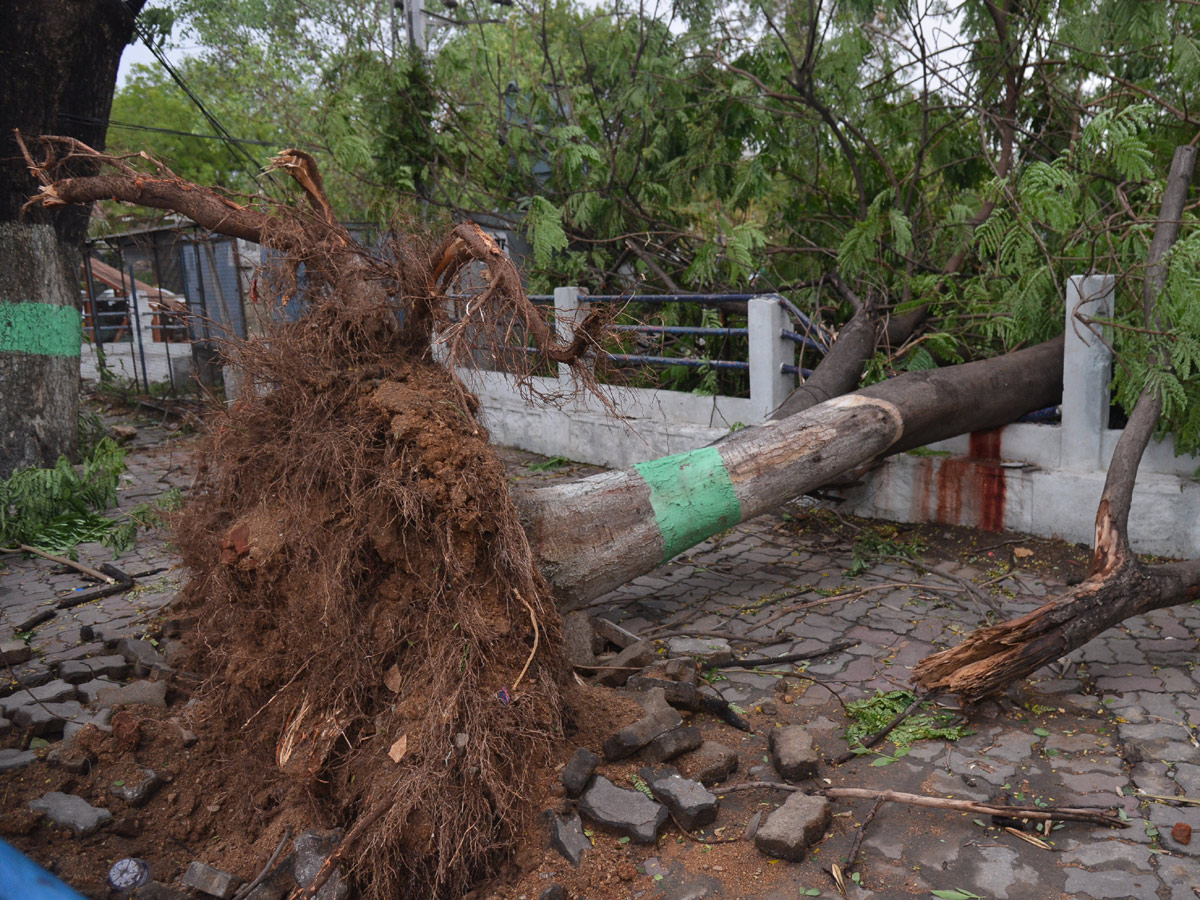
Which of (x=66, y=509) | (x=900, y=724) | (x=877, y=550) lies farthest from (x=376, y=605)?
(x=66, y=509)

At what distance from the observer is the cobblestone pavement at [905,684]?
2602 mm

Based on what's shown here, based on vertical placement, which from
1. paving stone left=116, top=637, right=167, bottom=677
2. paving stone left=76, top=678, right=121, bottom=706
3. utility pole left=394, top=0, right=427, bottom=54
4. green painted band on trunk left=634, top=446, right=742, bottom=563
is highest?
utility pole left=394, top=0, right=427, bottom=54

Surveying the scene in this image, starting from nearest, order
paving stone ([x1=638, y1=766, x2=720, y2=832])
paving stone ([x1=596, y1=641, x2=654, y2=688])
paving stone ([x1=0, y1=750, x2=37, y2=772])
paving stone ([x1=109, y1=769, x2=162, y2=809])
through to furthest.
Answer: paving stone ([x1=638, y1=766, x2=720, y2=832]), paving stone ([x1=109, y1=769, x2=162, y2=809]), paving stone ([x1=0, y1=750, x2=37, y2=772]), paving stone ([x1=596, y1=641, x2=654, y2=688])

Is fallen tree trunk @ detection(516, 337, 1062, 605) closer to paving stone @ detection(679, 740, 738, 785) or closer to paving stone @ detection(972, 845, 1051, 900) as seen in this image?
paving stone @ detection(679, 740, 738, 785)

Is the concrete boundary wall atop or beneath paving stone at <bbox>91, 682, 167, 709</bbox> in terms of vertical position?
atop

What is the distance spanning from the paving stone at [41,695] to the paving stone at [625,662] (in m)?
2.42

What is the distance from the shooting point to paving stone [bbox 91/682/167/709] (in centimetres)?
376

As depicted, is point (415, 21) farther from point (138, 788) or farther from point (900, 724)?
point (900, 724)

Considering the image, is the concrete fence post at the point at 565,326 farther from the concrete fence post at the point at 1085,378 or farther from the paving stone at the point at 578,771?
the concrete fence post at the point at 1085,378

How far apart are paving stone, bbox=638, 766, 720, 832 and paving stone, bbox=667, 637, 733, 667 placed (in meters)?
1.12

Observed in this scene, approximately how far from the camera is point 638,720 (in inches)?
131

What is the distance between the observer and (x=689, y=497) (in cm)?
440

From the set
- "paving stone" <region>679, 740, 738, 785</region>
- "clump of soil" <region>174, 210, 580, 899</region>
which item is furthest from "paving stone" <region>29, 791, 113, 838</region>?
"paving stone" <region>679, 740, 738, 785</region>

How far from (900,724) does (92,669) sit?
145 inches
